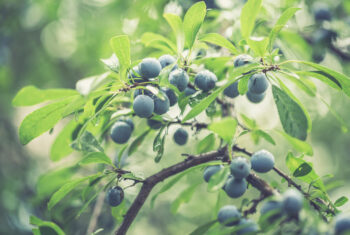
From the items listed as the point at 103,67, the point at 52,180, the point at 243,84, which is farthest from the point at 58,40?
the point at 243,84

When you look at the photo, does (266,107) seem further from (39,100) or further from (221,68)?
(39,100)

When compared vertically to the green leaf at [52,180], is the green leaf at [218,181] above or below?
above

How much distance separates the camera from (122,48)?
984 mm

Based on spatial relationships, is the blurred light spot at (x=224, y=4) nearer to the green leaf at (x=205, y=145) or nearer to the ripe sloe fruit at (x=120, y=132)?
the green leaf at (x=205, y=145)

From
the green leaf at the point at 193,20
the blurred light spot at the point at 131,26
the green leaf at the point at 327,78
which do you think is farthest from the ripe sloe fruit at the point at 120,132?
the blurred light spot at the point at 131,26

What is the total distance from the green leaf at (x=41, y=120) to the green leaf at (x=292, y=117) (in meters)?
0.71

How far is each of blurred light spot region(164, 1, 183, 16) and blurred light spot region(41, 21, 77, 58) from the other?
54.4 inches

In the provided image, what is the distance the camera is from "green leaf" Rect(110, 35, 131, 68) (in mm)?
966

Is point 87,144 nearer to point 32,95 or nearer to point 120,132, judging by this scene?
point 120,132

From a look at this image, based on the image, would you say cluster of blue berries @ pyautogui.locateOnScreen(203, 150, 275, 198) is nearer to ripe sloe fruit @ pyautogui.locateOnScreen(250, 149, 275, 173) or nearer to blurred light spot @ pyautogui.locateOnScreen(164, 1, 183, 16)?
ripe sloe fruit @ pyautogui.locateOnScreen(250, 149, 275, 173)

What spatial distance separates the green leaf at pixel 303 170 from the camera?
1014 millimetres

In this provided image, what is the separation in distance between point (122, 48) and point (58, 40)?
2.57 metres

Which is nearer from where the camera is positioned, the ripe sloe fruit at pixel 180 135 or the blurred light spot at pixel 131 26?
the ripe sloe fruit at pixel 180 135

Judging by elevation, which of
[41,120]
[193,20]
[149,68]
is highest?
[193,20]
